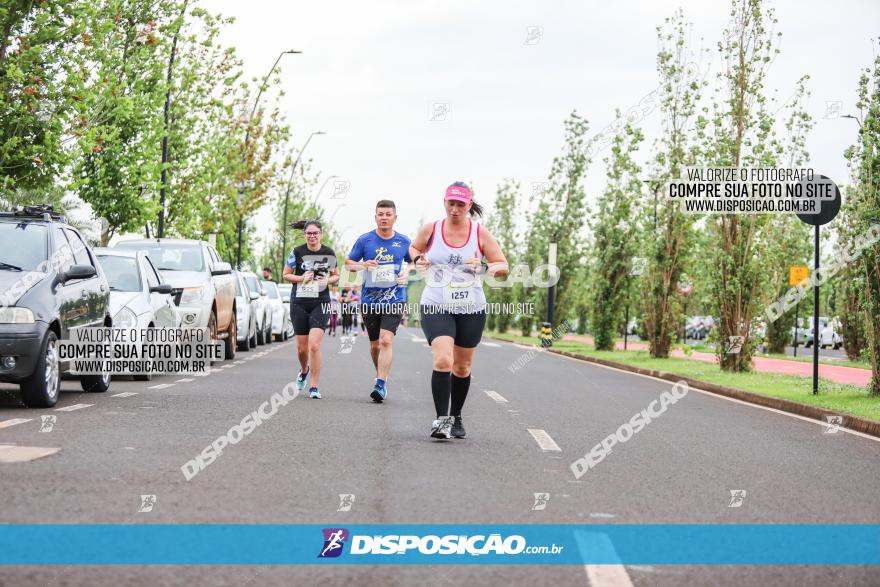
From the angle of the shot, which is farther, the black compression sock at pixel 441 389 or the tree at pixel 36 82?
the tree at pixel 36 82

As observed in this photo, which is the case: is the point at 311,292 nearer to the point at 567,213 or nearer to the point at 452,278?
the point at 452,278

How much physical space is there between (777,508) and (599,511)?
1.16 m

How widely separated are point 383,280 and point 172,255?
8417 mm

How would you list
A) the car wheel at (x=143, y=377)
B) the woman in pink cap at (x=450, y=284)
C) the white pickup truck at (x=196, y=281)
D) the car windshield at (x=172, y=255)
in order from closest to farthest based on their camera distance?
the woman in pink cap at (x=450, y=284)
the car wheel at (x=143, y=377)
the white pickup truck at (x=196, y=281)
the car windshield at (x=172, y=255)

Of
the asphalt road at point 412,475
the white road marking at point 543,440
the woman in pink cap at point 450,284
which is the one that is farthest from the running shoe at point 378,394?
the woman in pink cap at point 450,284

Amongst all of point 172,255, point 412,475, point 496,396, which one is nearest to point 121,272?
point 172,255

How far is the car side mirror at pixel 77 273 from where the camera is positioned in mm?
10820

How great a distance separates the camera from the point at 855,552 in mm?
5406

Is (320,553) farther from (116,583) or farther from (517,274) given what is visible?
(517,274)

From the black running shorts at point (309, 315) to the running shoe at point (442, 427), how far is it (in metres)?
4.20

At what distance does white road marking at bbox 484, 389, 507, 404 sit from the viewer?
13362 millimetres

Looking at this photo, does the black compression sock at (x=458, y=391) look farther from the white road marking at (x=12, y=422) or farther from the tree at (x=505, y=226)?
the tree at (x=505, y=226)

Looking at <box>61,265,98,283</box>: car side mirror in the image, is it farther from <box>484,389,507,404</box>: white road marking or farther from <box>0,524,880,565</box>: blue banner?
<box>0,524,880,565</box>: blue banner

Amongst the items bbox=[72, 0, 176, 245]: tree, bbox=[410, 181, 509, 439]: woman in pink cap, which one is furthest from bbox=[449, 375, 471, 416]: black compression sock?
bbox=[72, 0, 176, 245]: tree
